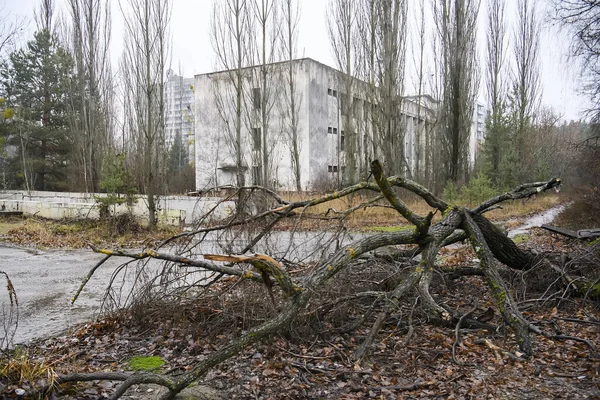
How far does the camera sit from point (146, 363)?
4.10 metres

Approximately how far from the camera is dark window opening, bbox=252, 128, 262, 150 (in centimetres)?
2185

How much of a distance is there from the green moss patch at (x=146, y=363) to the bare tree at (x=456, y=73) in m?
20.1

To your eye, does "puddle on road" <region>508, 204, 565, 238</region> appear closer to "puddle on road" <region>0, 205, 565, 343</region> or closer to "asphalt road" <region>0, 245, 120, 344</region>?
"puddle on road" <region>0, 205, 565, 343</region>

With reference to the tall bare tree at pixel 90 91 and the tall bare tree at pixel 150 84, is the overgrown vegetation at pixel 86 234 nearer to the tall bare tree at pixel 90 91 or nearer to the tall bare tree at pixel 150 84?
the tall bare tree at pixel 150 84

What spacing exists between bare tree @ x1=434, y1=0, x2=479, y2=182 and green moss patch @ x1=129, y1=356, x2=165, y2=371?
2010cm

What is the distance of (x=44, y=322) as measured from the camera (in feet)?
17.8

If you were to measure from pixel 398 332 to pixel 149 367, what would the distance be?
2.44 m

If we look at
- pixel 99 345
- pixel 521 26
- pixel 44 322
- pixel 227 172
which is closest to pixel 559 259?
pixel 99 345

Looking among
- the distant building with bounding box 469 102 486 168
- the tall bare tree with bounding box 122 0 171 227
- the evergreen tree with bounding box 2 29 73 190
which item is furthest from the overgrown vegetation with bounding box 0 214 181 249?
the distant building with bounding box 469 102 486 168

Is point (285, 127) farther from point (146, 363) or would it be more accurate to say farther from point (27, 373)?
point (27, 373)

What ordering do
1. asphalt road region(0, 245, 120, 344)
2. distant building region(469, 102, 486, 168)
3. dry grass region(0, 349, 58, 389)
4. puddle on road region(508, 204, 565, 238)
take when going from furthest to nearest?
distant building region(469, 102, 486, 168) < puddle on road region(508, 204, 565, 238) < asphalt road region(0, 245, 120, 344) < dry grass region(0, 349, 58, 389)

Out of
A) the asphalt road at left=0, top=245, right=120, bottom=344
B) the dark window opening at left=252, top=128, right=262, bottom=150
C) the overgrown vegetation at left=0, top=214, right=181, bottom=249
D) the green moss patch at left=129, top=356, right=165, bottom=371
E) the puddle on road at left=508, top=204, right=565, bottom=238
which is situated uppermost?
the dark window opening at left=252, top=128, right=262, bottom=150

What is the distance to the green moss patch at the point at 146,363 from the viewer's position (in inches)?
158

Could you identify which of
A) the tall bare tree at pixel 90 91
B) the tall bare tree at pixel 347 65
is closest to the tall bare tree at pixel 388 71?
the tall bare tree at pixel 347 65
